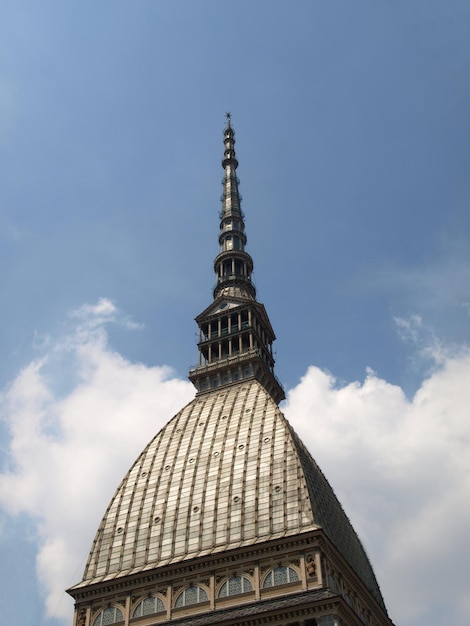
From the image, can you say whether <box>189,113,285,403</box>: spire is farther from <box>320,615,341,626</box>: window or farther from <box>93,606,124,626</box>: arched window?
<box>320,615,341,626</box>: window

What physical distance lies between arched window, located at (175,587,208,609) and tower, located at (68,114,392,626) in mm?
81

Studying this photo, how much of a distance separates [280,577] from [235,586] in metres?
3.56

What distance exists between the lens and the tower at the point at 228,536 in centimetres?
5734

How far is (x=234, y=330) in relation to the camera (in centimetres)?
9025

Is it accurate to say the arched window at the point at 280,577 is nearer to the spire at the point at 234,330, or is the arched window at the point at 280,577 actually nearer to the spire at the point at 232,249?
the spire at the point at 234,330

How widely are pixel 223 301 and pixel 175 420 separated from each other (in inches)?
742

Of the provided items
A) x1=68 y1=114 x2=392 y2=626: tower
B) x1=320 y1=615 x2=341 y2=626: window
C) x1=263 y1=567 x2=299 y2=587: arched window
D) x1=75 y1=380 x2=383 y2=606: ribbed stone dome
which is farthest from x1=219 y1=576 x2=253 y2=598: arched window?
x1=320 y1=615 x2=341 y2=626: window

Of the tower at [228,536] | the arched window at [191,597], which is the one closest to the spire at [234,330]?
the tower at [228,536]

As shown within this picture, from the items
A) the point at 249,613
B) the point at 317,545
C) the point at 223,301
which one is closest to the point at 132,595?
the point at 249,613

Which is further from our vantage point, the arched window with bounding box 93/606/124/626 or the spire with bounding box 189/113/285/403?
the spire with bounding box 189/113/285/403

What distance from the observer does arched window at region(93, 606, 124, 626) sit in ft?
201

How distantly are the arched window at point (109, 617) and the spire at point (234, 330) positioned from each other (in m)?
28.7

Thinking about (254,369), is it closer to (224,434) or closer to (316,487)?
(224,434)

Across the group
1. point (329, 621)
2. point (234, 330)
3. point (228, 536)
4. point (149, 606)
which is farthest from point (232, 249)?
point (329, 621)
